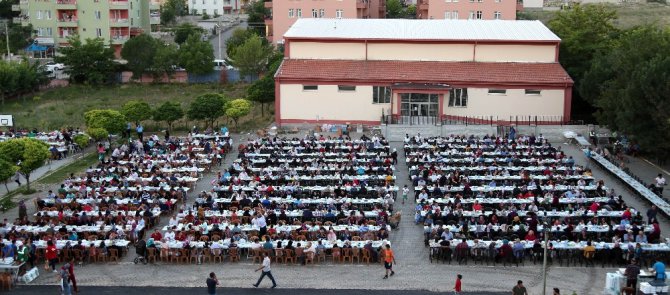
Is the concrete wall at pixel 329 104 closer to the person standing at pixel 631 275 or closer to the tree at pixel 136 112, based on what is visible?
the tree at pixel 136 112

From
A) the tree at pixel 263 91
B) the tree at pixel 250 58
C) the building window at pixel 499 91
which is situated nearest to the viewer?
the building window at pixel 499 91

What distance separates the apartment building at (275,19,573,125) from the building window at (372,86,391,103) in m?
0.04

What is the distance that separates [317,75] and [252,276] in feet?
78.7

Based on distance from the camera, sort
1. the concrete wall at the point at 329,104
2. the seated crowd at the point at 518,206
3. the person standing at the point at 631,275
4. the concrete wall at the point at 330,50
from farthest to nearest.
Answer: the concrete wall at the point at 330,50
the concrete wall at the point at 329,104
the seated crowd at the point at 518,206
the person standing at the point at 631,275

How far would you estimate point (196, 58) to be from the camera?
64688mm

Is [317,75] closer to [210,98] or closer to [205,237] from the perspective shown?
[210,98]

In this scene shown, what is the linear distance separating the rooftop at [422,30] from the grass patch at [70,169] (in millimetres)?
14171

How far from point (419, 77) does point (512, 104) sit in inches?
223

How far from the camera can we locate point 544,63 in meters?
46.9

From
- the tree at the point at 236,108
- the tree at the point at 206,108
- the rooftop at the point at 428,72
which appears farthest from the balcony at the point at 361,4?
the tree at the point at 206,108

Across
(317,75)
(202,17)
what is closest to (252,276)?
(317,75)

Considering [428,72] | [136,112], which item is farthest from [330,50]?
[136,112]

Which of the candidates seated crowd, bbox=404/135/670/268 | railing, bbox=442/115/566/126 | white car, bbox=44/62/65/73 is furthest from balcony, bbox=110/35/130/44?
seated crowd, bbox=404/135/670/268

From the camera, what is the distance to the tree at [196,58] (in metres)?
64.8
